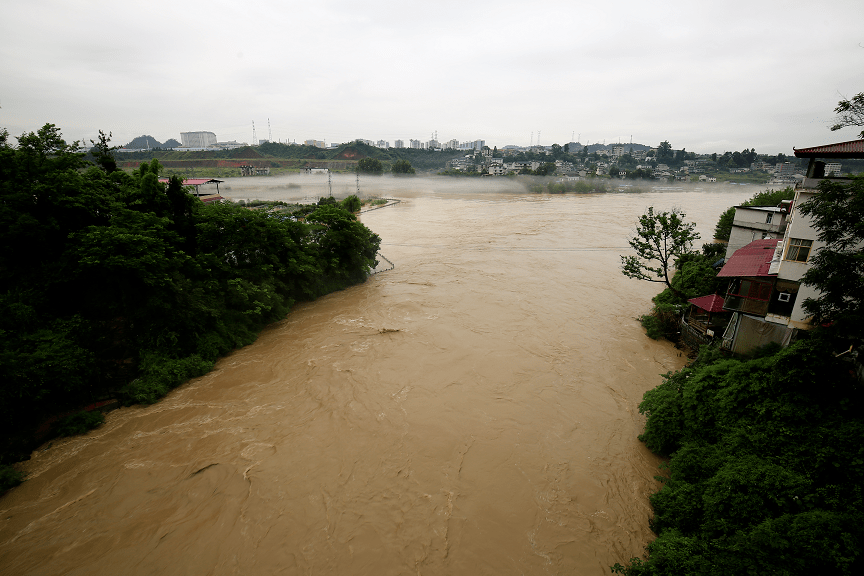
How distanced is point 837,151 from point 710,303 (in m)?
6.54

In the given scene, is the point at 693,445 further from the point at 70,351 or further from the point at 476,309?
the point at 70,351

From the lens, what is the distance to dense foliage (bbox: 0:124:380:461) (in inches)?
459

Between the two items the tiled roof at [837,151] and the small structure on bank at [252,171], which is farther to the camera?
the small structure on bank at [252,171]

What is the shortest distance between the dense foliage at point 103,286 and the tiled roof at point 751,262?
1856cm

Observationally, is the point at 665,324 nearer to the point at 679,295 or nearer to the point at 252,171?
the point at 679,295

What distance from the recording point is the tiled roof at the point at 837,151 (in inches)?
394

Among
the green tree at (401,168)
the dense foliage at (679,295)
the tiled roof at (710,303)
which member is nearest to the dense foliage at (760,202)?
the dense foliage at (679,295)

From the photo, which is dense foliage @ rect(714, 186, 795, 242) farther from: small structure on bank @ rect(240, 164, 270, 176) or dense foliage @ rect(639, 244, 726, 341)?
small structure on bank @ rect(240, 164, 270, 176)

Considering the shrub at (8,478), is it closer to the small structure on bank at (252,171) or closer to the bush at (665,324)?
the bush at (665,324)

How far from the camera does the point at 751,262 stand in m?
13.8

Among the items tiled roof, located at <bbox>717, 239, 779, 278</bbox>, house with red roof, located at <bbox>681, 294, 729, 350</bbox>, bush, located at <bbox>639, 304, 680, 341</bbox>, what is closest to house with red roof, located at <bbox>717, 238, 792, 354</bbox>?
tiled roof, located at <bbox>717, 239, 779, 278</bbox>

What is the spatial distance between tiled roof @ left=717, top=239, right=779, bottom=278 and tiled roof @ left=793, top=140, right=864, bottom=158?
11.5 feet

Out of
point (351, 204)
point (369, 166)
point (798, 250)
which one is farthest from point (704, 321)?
point (369, 166)

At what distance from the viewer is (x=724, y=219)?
113 feet
